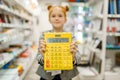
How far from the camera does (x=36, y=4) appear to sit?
7500 mm

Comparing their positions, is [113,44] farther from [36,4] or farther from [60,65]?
[36,4]

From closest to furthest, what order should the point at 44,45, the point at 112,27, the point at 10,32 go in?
the point at 44,45 → the point at 10,32 → the point at 112,27

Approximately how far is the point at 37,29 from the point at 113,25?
4310mm

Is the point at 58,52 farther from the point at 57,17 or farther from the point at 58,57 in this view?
the point at 57,17

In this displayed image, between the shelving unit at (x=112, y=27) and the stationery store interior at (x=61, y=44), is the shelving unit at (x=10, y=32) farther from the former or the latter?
the shelving unit at (x=112, y=27)

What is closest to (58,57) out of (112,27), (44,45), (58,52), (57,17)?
(58,52)

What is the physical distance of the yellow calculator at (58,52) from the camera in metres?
1.47

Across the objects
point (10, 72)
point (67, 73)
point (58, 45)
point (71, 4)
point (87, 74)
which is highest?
point (71, 4)

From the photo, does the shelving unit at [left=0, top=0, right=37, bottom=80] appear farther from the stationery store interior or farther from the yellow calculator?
the yellow calculator

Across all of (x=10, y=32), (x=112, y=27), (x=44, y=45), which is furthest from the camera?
(x=112, y=27)

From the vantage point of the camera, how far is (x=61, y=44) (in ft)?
4.85

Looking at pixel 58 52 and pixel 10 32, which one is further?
pixel 10 32

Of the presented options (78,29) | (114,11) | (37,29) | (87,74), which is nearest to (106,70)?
(87,74)

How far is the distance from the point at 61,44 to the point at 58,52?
67 millimetres
